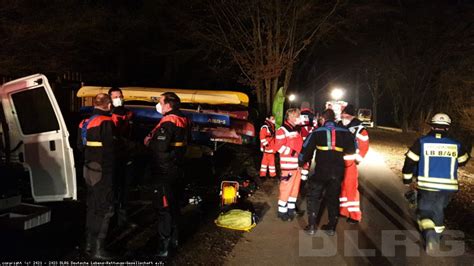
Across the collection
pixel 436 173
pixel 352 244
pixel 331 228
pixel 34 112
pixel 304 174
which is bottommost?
pixel 352 244

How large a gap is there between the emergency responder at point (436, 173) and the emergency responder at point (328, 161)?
103 centimetres

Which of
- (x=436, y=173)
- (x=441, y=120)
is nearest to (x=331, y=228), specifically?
(x=436, y=173)

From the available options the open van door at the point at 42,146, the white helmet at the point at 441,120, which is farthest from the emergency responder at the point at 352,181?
the open van door at the point at 42,146

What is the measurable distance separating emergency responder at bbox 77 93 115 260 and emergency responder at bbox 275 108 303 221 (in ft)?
9.55

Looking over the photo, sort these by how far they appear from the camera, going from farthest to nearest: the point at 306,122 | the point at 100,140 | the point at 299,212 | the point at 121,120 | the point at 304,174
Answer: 1. the point at 306,122
2. the point at 304,174
3. the point at 299,212
4. the point at 121,120
5. the point at 100,140

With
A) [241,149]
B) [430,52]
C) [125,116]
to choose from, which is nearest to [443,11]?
[430,52]

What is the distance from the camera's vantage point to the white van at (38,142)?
5719 mm

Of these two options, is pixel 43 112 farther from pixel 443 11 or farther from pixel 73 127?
pixel 443 11

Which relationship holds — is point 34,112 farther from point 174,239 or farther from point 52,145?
point 174,239

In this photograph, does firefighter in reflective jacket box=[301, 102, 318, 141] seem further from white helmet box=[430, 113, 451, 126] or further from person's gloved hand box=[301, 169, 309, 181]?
white helmet box=[430, 113, 451, 126]

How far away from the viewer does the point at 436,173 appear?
5.81 m

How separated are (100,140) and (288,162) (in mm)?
3155

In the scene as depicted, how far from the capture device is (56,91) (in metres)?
10.0

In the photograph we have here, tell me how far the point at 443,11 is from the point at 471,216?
67.7 ft
